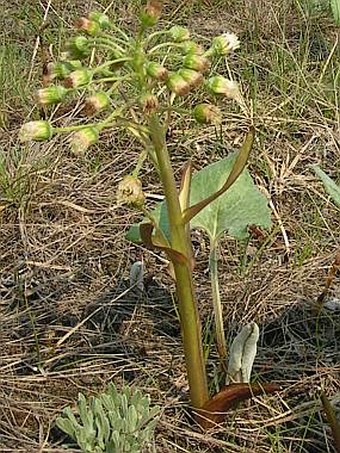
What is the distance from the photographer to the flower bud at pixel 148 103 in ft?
4.53

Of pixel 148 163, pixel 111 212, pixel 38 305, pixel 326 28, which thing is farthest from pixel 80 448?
pixel 326 28

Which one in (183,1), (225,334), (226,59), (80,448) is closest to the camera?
(80,448)

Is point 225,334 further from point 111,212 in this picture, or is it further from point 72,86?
point 72,86

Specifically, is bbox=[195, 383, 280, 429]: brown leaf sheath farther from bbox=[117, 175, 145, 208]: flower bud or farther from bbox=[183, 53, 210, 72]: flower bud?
bbox=[183, 53, 210, 72]: flower bud

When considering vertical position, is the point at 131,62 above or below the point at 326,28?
above

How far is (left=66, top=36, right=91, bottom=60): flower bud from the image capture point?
144cm

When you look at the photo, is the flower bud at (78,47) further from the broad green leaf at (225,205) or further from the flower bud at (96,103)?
the broad green leaf at (225,205)

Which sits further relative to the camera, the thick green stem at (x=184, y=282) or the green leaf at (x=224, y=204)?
the green leaf at (x=224, y=204)

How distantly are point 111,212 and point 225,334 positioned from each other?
22.5 inches

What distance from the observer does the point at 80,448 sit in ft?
5.33

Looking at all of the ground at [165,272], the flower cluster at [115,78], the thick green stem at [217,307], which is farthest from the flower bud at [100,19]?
the ground at [165,272]

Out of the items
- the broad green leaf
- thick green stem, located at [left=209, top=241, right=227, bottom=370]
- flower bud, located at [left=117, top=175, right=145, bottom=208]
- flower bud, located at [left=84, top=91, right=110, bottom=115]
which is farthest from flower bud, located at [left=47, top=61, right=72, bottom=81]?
thick green stem, located at [left=209, top=241, right=227, bottom=370]

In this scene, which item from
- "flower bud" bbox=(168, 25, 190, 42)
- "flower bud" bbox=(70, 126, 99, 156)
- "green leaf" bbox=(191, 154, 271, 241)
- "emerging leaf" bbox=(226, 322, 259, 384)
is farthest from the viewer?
"green leaf" bbox=(191, 154, 271, 241)

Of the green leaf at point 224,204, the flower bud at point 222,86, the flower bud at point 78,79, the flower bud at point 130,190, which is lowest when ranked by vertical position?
the green leaf at point 224,204
